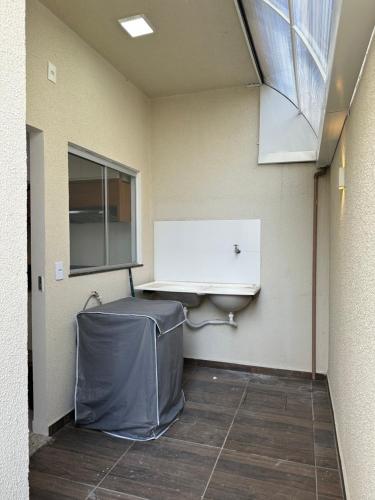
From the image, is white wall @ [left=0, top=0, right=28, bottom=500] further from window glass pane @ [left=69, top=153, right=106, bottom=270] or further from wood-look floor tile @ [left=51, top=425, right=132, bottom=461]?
window glass pane @ [left=69, top=153, right=106, bottom=270]

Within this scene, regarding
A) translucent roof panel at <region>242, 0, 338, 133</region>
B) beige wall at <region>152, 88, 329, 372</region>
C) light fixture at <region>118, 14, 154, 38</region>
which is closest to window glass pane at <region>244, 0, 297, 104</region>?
translucent roof panel at <region>242, 0, 338, 133</region>

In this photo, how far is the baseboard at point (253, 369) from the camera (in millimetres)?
3271

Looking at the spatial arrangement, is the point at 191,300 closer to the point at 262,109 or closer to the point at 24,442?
the point at 262,109

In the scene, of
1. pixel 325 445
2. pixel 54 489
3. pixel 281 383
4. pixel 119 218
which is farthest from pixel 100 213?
pixel 325 445

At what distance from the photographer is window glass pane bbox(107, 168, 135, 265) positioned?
308 centimetres

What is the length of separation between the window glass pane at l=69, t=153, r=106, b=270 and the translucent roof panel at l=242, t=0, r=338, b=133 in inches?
62.6

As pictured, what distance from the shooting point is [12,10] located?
975mm

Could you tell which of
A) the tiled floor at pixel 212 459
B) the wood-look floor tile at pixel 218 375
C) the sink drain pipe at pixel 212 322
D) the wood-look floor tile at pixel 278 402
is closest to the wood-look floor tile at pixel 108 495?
the tiled floor at pixel 212 459

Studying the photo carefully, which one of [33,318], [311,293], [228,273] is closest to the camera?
[33,318]

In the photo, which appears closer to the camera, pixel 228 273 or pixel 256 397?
pixel 256 397

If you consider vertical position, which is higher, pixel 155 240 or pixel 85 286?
pixel 155 240

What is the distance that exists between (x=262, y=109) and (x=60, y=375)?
9.48 feet

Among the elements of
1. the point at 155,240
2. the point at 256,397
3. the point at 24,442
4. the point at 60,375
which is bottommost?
the point at 256,397

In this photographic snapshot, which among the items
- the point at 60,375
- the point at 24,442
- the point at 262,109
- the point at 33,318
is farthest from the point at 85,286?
the point at 262,109
